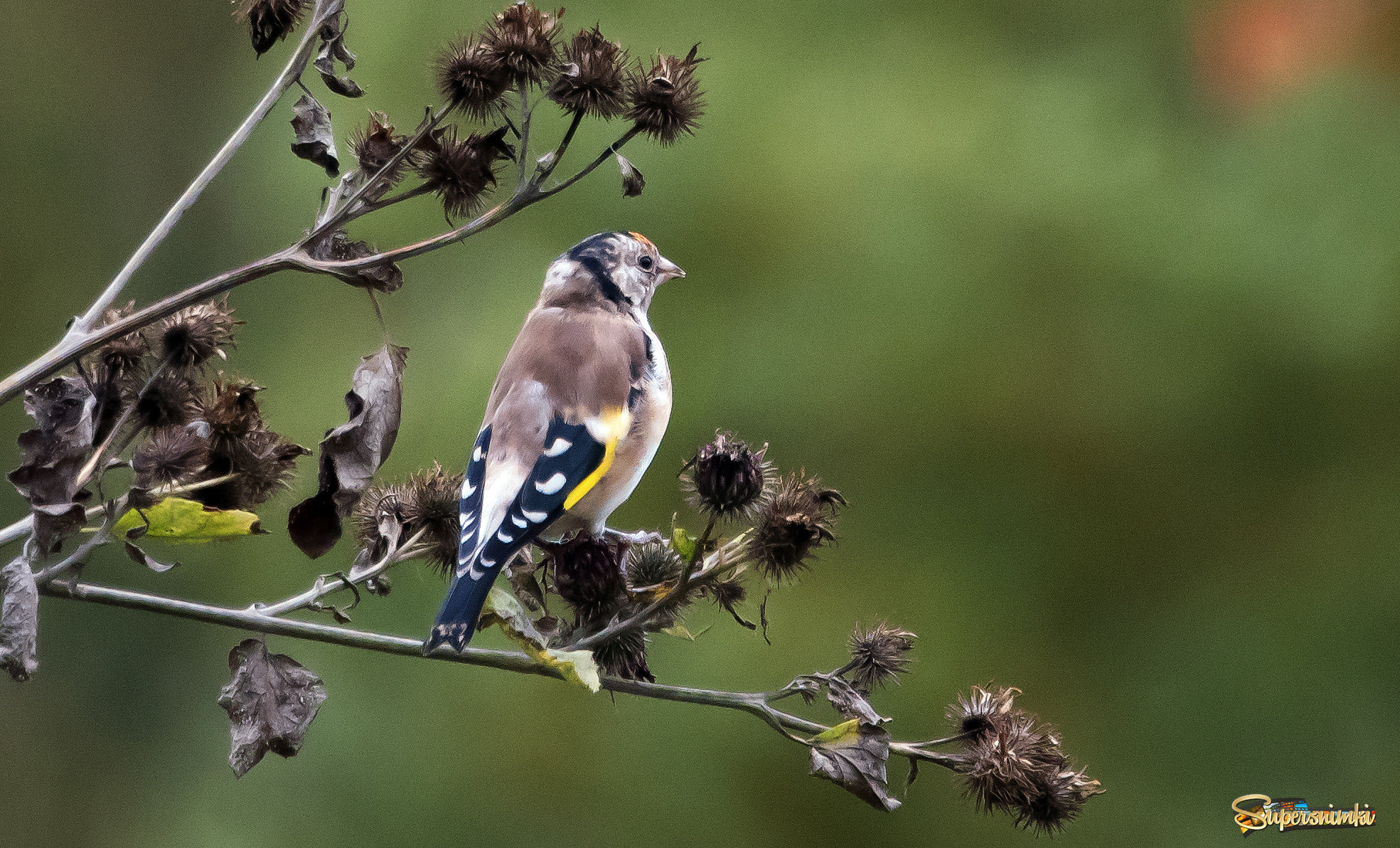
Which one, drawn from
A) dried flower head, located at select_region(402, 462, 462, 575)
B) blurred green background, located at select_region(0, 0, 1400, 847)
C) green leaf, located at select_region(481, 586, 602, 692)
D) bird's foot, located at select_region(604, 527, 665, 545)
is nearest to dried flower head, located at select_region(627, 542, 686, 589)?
bird's foot, located at select_region(604, 527, 665, 545)

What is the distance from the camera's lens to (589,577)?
195cm

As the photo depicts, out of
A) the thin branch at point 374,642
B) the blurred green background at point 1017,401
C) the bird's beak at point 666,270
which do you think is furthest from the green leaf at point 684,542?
the blurred green background at point 1017,401

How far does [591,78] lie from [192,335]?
2.45ft

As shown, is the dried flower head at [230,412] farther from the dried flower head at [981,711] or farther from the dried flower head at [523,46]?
the dried flower head at [981,711]

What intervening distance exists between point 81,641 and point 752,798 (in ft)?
14.7

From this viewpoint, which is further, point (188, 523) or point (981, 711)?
point (981, 711)

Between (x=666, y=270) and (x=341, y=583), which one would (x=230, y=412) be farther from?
(x=666, y=270)

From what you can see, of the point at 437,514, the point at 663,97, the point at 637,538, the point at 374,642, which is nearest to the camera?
the point at 374,642

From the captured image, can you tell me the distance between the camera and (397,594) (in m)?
6.09

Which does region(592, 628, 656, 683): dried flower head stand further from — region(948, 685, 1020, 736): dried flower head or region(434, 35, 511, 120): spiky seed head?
region(434, 35, 511, 120): spiky seed head

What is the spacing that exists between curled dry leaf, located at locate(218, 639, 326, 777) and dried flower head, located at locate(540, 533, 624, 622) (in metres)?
0.38

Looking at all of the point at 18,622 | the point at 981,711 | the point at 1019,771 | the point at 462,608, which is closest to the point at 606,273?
the point at 462,608

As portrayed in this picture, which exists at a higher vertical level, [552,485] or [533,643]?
[552,485]

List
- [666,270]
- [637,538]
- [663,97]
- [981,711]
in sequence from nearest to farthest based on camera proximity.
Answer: [981,711] → [663,97] → [637,538] → [666,270]
